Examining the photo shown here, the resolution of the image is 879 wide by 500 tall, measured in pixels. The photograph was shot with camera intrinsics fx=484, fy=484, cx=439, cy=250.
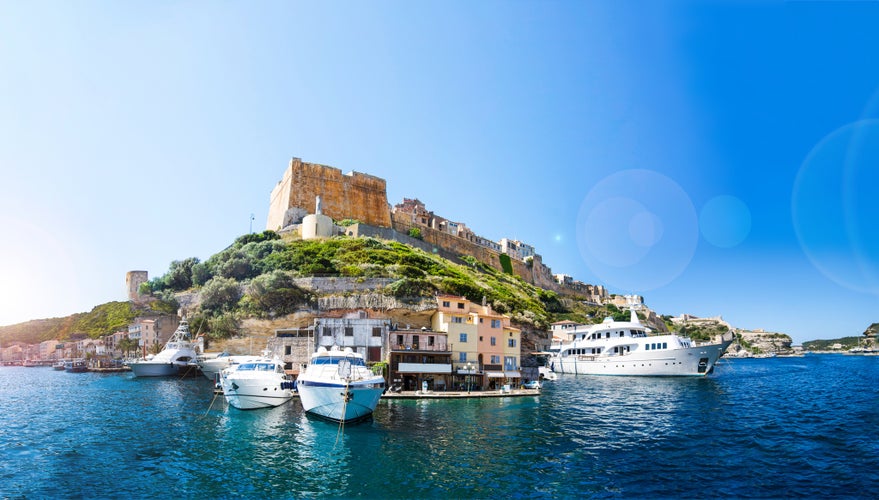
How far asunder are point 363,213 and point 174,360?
36.1 meters

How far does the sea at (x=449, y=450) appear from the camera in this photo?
1602cm

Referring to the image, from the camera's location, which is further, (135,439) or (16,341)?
(16,341)

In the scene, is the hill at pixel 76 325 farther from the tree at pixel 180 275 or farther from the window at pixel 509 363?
the window at pixel 509 363

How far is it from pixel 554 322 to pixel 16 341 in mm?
131211

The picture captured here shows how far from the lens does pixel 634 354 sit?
5731cm

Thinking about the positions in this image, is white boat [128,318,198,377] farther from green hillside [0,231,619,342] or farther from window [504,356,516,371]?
window [504,356,516,371]

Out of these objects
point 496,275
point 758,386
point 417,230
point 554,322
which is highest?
point 417,230

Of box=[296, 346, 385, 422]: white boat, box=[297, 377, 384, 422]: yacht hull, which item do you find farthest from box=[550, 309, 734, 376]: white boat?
box=[297, 377, 384, 422]: yacht hull

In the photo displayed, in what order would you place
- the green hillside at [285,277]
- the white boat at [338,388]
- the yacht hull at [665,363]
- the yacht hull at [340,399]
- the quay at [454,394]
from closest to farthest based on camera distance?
the yacht hull at [340,399], the white boat at [338,388], the quay at [454,394], the green hillside at [285,277], the yacht hull at [665,363]

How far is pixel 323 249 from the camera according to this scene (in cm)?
6025

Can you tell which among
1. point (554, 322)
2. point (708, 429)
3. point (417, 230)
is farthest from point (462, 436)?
point (554, 322)

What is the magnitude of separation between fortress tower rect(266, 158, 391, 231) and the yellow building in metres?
37.8

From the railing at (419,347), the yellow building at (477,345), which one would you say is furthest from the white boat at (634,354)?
the railing at (419,347)

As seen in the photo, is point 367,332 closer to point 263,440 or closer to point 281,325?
point 281,325
